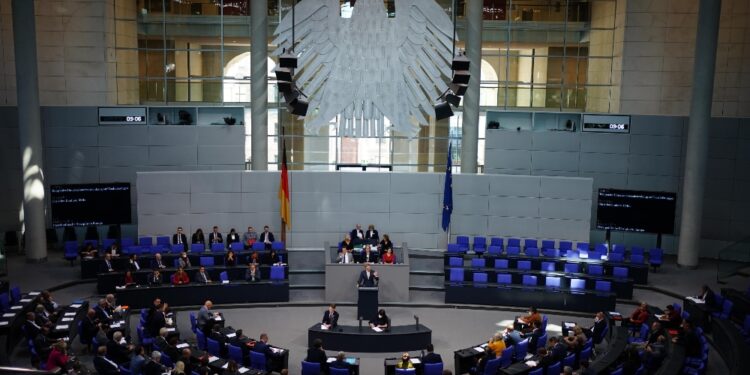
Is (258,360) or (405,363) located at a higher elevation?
(405,363)

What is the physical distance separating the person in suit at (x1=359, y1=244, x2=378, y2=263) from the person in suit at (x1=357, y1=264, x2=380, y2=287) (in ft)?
4.94

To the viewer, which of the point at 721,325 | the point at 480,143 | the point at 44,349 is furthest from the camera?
the point at 480,143

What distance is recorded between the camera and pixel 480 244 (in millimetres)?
22422

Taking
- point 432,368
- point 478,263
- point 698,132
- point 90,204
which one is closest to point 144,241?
point 90,204

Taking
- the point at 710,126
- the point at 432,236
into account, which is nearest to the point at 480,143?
the point at 432,236

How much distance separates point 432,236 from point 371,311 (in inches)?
229

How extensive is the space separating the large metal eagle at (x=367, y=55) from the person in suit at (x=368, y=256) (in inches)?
131

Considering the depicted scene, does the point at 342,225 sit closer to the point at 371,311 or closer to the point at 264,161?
the point at 264,161

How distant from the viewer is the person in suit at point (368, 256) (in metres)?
20.1

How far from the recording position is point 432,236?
23.2m

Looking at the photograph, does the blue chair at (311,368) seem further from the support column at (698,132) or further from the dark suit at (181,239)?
the support column at (698,132)

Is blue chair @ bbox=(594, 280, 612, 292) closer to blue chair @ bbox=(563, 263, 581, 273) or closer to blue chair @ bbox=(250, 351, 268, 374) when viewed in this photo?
blue chair @ bbox=(563, 263, 581, 273)

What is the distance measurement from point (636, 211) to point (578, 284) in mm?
5374

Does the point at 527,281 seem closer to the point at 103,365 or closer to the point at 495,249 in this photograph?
the point at 495,249
